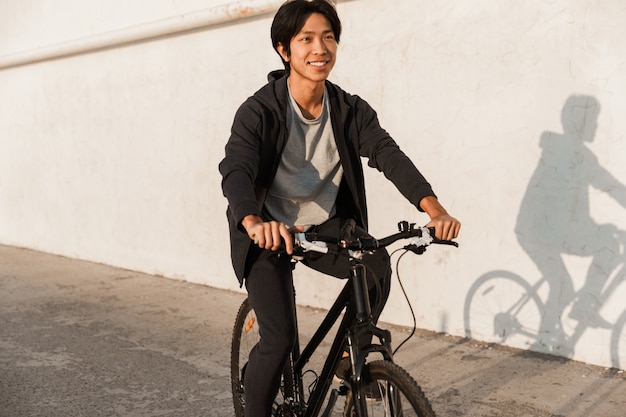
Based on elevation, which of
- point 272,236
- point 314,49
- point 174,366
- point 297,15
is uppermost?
point 297,15

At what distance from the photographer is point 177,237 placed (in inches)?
335

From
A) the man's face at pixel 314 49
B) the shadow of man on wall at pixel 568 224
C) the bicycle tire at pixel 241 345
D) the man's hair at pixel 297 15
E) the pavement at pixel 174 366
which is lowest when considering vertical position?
the pavement at pixel 174 366

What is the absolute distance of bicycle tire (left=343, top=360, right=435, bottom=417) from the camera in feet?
8.76

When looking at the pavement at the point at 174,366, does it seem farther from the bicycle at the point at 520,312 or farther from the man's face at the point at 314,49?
the man's face at the point at 314,49

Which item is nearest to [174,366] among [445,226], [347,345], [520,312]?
[520,312]

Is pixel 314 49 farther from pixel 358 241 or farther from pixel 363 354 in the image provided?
pixel 363 354

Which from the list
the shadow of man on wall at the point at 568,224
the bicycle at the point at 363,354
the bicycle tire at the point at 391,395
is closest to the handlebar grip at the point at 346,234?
the bicycle at the point at 363,354

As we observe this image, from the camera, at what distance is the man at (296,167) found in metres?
3.38

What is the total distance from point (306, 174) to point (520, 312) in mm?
2476

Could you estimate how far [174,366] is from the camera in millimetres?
5562

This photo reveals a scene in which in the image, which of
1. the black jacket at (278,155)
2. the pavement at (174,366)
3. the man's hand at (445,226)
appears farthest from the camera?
the pavement at (174,366)

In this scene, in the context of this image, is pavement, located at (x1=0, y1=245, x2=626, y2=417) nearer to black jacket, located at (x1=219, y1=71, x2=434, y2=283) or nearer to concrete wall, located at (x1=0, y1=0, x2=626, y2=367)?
concrete wall, located at (x1=0, y1=0, x2=626, y2=367)

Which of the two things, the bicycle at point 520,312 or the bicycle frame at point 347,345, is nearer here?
the bicycle frame at point 347,345

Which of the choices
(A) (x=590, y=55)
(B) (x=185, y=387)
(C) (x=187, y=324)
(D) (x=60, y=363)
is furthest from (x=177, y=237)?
(A) (x=590, y=55)
